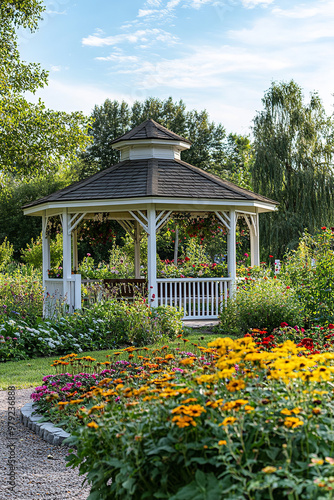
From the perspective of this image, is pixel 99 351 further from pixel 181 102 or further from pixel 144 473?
pixel 181 102

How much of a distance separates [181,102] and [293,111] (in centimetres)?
1787

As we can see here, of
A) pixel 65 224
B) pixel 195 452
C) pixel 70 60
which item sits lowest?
pixel 195 452

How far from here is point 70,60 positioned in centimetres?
1361

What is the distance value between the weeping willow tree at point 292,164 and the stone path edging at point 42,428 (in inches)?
708

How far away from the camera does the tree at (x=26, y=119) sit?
15.1 metres

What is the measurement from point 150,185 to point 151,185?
2cm

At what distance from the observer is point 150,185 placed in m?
11.6

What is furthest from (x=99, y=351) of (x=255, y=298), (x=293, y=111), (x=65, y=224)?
(x=293, y=111)

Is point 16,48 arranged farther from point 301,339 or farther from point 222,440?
point 222,440

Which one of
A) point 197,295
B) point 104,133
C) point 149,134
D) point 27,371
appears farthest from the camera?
point 104,133

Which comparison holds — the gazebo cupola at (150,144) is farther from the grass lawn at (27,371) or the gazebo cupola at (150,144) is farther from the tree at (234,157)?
the tree at (234,157)

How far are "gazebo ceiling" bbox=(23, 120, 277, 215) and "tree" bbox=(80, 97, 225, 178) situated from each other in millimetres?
24041

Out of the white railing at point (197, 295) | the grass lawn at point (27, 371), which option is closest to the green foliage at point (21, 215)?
the white railing at point (197, 295)

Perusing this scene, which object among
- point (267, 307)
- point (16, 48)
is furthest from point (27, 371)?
point (16, 48)
